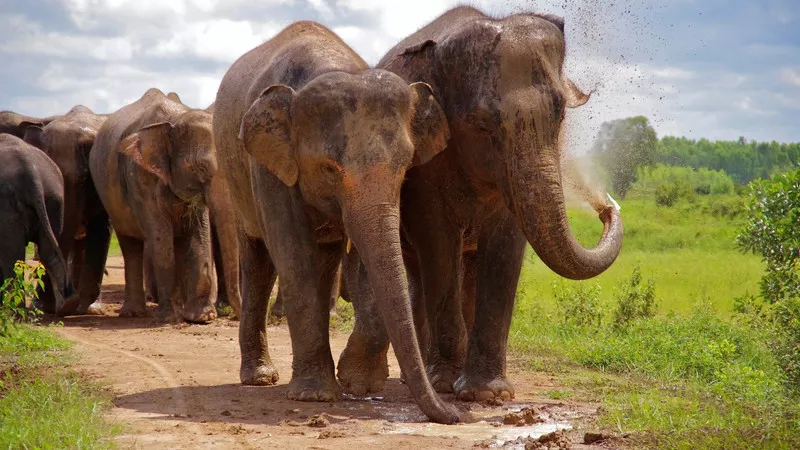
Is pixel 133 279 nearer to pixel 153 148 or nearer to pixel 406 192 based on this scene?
pixel 153 148

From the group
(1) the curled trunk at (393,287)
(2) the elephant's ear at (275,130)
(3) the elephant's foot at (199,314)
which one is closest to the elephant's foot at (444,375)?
(1) the curled trunk at (393,287)

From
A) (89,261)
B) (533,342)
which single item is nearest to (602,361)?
(533,342)

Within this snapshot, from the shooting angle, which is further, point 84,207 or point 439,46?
point 84,207

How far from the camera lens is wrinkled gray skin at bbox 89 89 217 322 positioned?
13.2 m

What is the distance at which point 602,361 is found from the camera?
9.64 metres

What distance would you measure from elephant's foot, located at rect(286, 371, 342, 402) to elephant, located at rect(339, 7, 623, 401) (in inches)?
6.7

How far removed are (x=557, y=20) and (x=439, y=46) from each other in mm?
858

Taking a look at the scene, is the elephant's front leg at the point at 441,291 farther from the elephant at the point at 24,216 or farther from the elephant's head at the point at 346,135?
the elephant at the point at 24,216

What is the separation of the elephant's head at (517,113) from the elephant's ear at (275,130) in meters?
1.06

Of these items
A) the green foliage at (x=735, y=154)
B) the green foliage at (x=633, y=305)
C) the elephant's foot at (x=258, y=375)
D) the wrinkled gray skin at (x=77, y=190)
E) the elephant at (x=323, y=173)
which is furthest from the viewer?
the green foliage at (x=735, y=154)

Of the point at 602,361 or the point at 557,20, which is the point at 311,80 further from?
the point at 602,361

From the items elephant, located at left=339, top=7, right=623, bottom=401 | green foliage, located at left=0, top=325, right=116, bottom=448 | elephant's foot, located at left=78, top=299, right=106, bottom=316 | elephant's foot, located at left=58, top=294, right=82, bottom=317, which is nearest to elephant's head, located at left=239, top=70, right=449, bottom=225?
elephant, located at left=339, top=7, right=623, bottom=401

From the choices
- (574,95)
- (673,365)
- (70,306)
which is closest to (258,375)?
(574,95)

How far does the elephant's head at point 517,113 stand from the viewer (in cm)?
703
